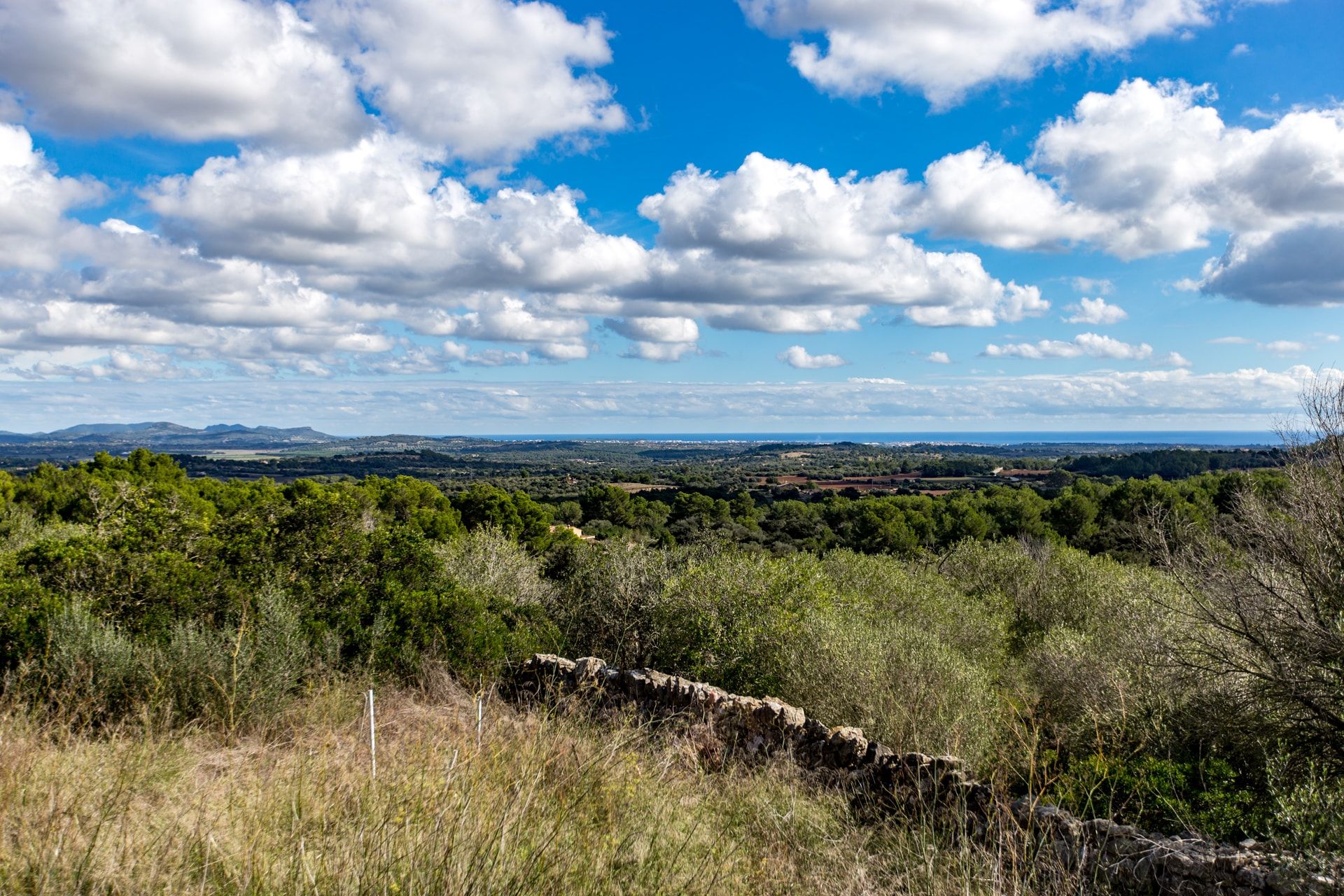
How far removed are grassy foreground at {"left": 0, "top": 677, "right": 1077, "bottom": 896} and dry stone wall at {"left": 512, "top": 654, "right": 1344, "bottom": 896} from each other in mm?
509

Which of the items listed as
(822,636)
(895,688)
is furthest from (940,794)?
(822,636)

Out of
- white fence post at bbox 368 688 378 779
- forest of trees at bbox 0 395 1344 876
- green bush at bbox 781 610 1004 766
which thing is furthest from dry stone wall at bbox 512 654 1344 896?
white fence post at bbox 368 688 378 779

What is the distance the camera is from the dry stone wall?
561cm

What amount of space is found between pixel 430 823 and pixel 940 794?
16.9 feet

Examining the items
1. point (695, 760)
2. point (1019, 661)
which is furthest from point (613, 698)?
point (1019, 661)

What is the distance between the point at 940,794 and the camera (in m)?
7.19

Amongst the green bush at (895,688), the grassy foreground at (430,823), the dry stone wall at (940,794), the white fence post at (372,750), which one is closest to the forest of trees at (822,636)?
the green bush at (895,688)

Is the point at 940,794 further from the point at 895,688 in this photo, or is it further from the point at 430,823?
the point at 430,823

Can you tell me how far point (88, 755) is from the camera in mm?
5434

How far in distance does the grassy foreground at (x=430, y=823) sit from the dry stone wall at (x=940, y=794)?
51 centimetres

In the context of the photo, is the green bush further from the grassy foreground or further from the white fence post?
the white fence post

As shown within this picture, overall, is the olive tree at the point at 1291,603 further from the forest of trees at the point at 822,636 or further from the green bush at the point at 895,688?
the green bush at the point at 895,688

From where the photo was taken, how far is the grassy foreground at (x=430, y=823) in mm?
3449

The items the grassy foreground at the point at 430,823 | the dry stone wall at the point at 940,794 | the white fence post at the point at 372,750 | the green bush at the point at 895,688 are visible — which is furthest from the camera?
the green bush at the point at 895,688
